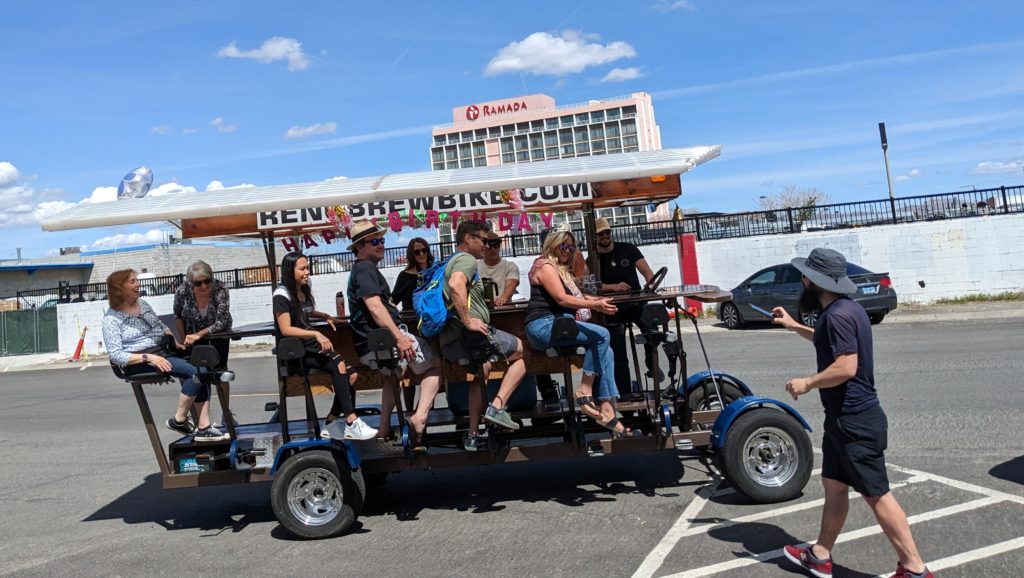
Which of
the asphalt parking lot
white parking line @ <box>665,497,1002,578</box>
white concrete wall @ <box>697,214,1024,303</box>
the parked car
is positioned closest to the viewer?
white parking line @ <box>665,497,1002,578</box>

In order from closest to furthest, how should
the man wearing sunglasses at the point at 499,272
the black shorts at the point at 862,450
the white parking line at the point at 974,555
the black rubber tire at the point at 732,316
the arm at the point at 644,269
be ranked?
the black shorts at the point at 862,450 → the white parking line at the point at 974,555 → the man wearing sunglasses at the point at 499,272 → the arm at the point at 644,269 → the black rubber tire at the point at 732,316

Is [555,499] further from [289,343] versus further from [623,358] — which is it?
[289,343]

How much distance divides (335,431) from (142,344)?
160 centimetres

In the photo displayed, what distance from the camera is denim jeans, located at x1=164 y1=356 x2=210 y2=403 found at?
22.2 ft

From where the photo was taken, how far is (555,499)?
22.2ft

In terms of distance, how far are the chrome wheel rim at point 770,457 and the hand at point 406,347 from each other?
2382 millimetres

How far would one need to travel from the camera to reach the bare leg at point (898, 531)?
427cm

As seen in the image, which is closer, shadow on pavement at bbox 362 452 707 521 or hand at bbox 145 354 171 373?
hand at bbox 145 354 171 373

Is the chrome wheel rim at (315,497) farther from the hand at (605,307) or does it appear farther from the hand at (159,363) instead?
the hand at (605,307)

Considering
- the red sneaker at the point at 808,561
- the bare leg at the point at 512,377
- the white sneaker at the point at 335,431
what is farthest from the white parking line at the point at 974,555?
the white sneaker at the point at 335,431

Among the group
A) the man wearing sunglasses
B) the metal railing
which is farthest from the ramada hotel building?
the man wearing sunglasses

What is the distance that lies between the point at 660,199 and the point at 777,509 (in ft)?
9.30

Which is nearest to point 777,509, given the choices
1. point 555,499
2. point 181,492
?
point 555,499

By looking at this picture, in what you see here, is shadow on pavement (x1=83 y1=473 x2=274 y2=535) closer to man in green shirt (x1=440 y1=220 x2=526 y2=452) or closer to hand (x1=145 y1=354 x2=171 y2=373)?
hand (x1=145 y1=354 x2=171 y2=373)
